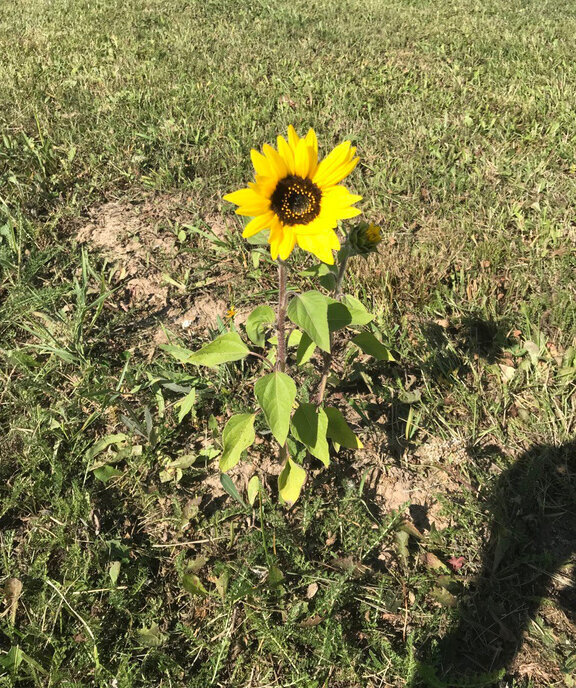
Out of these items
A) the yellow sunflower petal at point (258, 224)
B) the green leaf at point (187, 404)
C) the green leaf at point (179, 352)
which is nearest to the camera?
the yellow sunflower petal at point (258, 224)

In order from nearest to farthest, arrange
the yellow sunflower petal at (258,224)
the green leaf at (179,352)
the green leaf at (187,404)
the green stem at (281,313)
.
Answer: the yellow sunflower petal at (258,224)
the green stem at (281,313)
the green leaf at (187,404)
the green leaf at (179,352)

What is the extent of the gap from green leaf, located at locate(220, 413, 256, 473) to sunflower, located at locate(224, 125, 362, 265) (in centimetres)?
69

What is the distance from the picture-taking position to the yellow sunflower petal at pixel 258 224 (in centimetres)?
142

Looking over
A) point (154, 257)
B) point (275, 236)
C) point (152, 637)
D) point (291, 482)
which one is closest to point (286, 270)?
point (275, 236)

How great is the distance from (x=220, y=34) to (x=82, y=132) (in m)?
3.11

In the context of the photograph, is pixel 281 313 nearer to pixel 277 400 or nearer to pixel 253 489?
pixel 277 400

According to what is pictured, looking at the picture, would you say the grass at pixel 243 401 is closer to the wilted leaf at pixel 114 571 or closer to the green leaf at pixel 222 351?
the wilted leaf at pixel 114 571

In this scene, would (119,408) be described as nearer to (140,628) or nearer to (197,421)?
(197,421)

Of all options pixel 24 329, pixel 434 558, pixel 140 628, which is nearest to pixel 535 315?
pixel 434 558

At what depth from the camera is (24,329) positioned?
280cm

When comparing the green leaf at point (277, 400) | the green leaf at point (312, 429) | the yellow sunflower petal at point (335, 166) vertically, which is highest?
the yellow sunflower petal at point (335, 166)

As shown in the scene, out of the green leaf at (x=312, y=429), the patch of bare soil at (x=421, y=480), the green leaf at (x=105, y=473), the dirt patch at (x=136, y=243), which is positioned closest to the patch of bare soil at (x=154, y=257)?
the dirt patch at (x=136, y=243)

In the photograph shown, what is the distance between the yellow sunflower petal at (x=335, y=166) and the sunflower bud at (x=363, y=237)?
0.63 feet

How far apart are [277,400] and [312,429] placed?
0.80 ft
